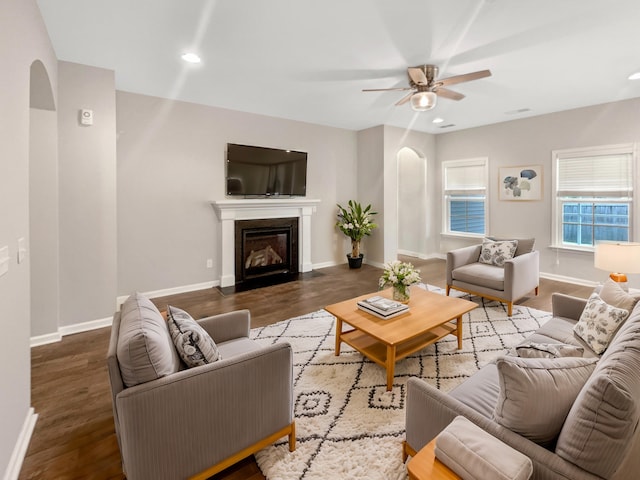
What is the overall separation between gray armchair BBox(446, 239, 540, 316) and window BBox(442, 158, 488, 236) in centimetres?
216

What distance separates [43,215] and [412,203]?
6.51 m

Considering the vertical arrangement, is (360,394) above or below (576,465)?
below

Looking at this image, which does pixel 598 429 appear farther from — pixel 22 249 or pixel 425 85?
pixel 425 85

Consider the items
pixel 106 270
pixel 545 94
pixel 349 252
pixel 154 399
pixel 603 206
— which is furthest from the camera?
pixel 349 252

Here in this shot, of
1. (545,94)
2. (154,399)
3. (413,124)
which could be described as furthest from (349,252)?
(154,399)

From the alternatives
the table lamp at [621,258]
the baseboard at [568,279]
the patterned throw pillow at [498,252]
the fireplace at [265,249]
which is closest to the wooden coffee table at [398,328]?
the table lamp at [621,258]

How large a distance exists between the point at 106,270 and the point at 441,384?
3493 millimetres

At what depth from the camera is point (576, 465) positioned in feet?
3.31

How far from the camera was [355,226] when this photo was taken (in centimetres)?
610

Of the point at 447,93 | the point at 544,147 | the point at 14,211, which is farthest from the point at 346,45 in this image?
the point at 544,147

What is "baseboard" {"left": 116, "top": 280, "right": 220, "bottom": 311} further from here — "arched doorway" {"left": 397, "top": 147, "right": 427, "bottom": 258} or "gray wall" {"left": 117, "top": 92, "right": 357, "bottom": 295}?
"arched doorway" {"left": 397, "top": 147, "right": 427, "bottom": 258}

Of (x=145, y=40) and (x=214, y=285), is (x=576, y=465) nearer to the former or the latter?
(x=145, y=40)

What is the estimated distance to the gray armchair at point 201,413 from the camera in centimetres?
130

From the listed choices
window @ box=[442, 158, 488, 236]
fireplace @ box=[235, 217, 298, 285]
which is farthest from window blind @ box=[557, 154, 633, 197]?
fireplace @ box=[235, 217, 298, 285]
